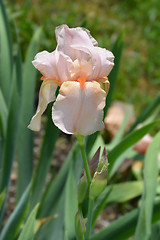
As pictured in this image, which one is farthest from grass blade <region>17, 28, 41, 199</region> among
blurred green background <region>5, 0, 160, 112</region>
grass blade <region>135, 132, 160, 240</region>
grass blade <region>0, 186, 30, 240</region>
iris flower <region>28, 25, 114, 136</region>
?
blurred green background <region>5, 0, 160, 112</region>

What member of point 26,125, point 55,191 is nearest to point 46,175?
point 55,191

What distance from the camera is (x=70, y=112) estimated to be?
26.3 inches

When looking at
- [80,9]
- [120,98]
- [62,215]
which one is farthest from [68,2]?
[62,215]

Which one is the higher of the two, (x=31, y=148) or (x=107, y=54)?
(x=107, y=54)

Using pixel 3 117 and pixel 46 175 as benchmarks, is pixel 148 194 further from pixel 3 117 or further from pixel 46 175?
pixel 3 117

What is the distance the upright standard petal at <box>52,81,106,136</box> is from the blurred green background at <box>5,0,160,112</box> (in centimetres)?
159

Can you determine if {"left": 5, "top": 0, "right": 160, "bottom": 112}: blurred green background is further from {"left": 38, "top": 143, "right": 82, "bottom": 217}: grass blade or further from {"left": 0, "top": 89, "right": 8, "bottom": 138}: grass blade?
{"left": 38, "top": 143, "right": 82, "bottom": 217}: grass blade

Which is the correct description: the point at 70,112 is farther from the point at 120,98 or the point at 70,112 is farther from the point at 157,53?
the point at 157,53

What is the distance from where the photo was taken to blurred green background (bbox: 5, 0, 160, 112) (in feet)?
7.73

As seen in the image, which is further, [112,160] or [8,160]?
[8,160]

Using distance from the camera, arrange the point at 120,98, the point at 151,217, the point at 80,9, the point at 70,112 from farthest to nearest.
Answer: the point at 80,9 < the point at 120,98 < the point at 151,217 < the point at 70,112

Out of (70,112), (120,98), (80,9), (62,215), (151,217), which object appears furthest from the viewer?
(80,9)

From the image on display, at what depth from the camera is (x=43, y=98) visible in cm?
72

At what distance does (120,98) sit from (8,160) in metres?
1.24
